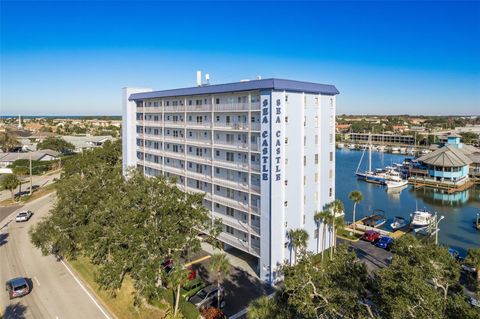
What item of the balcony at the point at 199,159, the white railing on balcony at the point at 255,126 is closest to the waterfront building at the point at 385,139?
the balcony at the point at 199,159

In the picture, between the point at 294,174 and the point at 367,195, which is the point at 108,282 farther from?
the point at 367,195

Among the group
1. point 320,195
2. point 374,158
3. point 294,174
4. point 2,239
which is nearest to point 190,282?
point 294,174

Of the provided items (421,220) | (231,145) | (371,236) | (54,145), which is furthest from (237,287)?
(54,145)

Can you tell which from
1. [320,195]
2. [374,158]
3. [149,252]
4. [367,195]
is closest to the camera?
[149,252]

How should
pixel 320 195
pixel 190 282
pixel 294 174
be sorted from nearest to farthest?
pixel 190 282
pixel 294 174
pixel 320 195

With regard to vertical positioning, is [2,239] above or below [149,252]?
below

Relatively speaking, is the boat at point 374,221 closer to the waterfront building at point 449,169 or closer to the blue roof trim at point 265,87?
the blue roof trim at point 265,87

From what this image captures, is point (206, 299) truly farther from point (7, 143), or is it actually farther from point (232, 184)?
point (7, 143)

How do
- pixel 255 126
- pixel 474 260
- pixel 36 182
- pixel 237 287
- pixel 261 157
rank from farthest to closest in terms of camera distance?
pixel 36 182, pixel 255 126, pixel 261 157, pixel 237 287, pixel 474 260
